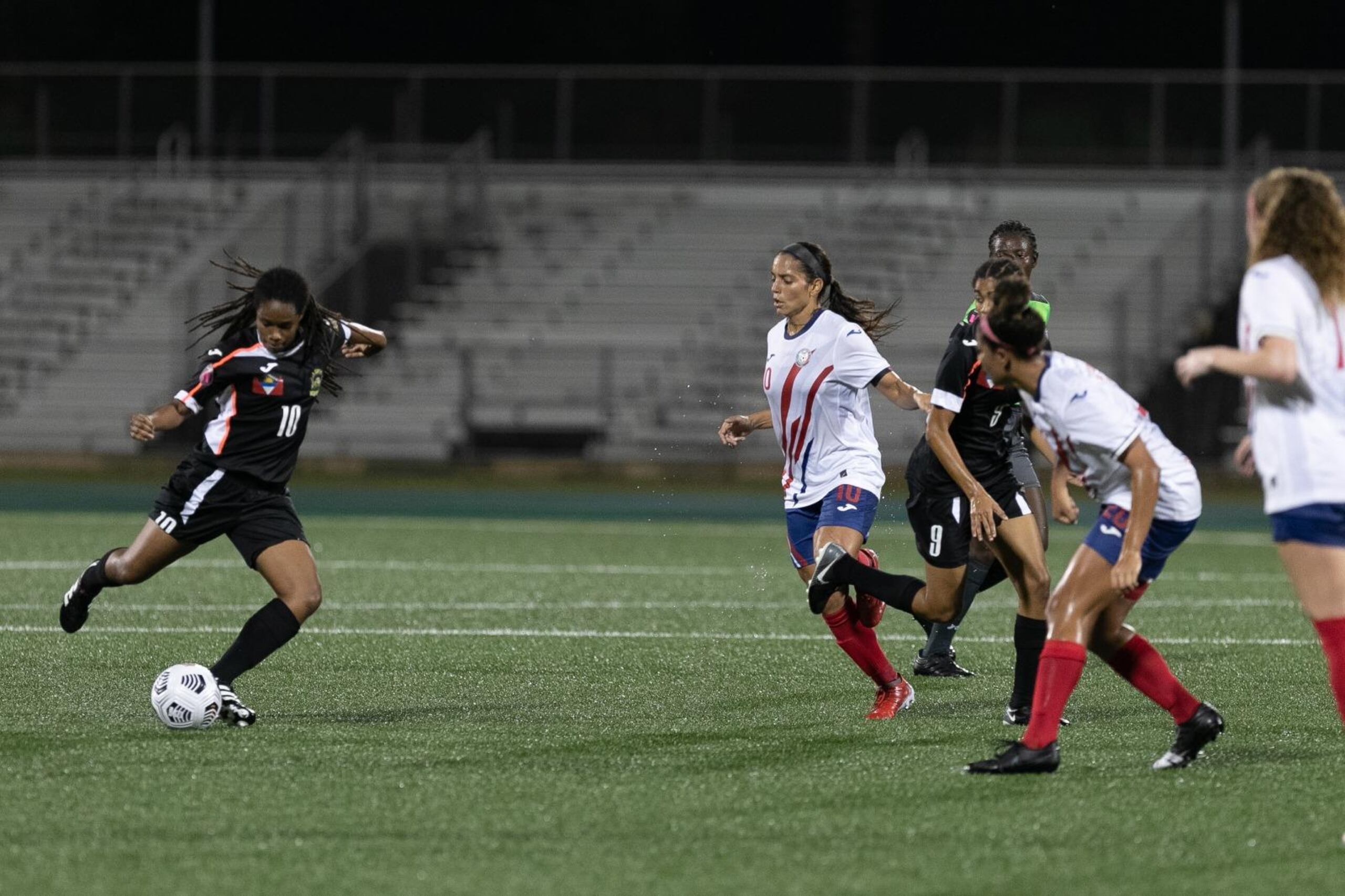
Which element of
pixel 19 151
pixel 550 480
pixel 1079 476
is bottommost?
pixel 550 480

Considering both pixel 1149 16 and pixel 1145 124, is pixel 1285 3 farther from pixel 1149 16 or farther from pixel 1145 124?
pixel 1145 124

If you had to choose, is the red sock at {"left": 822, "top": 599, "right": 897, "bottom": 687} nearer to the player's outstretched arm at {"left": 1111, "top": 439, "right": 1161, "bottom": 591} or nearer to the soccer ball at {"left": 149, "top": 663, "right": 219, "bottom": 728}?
the player's outstretched arm at {"left": 1111, "top": 439, "right": 1161, "bottom": 591}

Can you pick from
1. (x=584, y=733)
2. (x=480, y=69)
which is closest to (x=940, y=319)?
(x=480, y=69)

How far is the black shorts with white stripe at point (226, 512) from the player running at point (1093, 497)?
9.61 ft

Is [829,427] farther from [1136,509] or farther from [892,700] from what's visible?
[1136,509]

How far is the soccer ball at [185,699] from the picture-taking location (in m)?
6.99

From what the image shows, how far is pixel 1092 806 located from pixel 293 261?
75.9ft

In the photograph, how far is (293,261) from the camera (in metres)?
27.5

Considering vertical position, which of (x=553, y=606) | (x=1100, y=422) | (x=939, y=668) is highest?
(x=1100, y=422)

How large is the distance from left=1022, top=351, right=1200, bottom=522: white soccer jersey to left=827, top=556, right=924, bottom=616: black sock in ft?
3.61

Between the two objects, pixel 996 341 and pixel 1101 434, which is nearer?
pixel 1101 434

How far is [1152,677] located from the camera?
6.48 metres

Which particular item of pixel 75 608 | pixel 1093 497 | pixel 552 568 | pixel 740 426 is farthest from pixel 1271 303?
pixel 552 568

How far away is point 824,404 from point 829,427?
0.10 m
